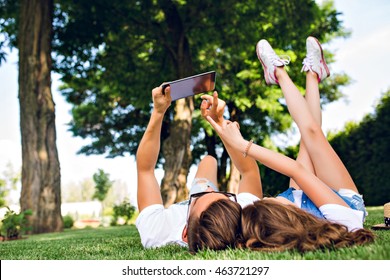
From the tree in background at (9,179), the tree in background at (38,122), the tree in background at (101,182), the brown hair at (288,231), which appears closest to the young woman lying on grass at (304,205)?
the brown hair at (288,231)

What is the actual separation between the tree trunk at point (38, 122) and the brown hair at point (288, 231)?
21.7 feet

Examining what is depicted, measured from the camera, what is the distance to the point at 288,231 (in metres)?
2.23

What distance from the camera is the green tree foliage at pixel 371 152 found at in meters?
12.1

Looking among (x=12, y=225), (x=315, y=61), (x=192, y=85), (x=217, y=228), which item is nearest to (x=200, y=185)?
(x=192, y=85)

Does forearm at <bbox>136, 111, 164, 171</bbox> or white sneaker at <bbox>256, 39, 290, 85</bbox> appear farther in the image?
white sneaker at <bbox>256, 39, 290, 85</bbox>

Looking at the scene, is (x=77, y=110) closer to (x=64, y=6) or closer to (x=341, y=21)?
(x=64, y=6)

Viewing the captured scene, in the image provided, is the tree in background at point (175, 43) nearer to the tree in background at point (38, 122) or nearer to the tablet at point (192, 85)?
the tree in background at point (38, 122)

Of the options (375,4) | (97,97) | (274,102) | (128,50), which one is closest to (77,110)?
(97,97)

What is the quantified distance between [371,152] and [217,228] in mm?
11569

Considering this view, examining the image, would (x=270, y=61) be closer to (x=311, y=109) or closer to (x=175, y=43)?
(x=311, y=109)

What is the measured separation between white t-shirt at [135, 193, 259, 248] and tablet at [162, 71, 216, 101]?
37.3 inches

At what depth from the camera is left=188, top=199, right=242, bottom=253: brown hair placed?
241 centimetres

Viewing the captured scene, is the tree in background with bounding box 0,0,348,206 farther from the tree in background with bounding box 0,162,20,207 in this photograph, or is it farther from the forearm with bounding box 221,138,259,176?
the tree in background with bounding box 0,162,20,207

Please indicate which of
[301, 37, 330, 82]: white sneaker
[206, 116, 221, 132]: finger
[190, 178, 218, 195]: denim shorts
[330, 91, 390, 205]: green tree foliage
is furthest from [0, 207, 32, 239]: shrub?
[330, 91, 390, 205]: green tree foliage
